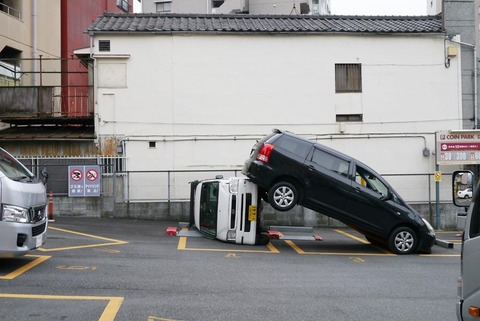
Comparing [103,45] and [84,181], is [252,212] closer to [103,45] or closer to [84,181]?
[84,181]

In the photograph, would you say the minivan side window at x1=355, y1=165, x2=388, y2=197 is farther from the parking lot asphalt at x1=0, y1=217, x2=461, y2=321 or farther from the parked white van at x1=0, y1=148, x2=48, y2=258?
the parked white van at x1=0, y1=148, x2=48, y2=258

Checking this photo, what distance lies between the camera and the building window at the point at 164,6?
5238cm

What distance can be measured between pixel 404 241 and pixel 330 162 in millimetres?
2533

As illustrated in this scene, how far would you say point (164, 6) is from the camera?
5294cm

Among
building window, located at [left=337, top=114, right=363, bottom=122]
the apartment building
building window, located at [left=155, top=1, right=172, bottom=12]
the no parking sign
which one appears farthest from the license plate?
building window, located at [left=155, top=1, right=172, bottom=12]

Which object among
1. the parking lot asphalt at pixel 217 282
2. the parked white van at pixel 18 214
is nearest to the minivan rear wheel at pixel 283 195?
the parking lot asphalt at pixel 217 282

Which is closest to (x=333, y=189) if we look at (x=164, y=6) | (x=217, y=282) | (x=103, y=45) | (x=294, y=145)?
(x=294, y=145)

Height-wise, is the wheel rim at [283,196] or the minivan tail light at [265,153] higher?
the minivan tail light at [265,153]

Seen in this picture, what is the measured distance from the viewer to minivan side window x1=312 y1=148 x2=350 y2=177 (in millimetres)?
13195

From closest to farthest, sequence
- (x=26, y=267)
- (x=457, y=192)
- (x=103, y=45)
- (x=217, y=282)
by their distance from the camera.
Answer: (x=457, y=192) → (x=217, y=282) → (x=26, y=267) → (x=103, y=45)

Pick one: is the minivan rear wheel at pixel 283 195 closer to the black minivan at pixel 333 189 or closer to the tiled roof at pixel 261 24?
the black minivan at pixel 333 189

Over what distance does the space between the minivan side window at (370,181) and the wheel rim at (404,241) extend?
1.00m

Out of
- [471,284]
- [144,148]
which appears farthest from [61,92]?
[471,284]

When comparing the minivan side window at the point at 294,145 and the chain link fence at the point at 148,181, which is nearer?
the minivan side window at the point at 294,145
